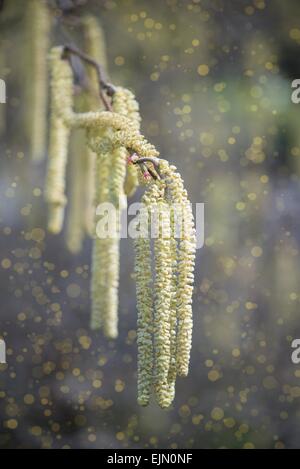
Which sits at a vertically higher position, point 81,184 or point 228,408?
point 81,184

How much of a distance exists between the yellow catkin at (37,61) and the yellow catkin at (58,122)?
0.19 meters

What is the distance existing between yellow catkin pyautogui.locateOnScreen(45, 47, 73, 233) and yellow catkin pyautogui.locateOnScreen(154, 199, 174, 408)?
0.22 metres

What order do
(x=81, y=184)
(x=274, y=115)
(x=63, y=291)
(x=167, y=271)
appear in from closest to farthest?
(x=167, y=271) → (x=81, y=184) → (x=274, y=115) → (x=63, y=291)

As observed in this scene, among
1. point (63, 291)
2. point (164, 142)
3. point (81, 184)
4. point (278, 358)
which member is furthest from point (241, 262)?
point (81, 184)

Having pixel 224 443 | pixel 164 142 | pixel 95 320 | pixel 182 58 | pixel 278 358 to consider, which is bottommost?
pixel 224 443

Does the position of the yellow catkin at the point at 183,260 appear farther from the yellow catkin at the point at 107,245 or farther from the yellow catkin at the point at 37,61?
the yellow catkin at the point at 37,61

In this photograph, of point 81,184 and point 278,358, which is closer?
point 81,184

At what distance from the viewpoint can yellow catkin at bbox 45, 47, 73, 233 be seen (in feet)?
2.22

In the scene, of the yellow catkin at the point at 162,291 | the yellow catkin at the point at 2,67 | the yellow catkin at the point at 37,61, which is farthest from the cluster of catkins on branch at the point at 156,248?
the yellow catkin at the point at 2,67

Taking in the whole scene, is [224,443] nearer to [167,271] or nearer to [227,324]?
[227,324]

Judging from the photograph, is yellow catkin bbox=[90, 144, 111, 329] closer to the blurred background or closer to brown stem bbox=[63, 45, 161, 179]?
brown stem bbox=[63, 45, 161, 179]

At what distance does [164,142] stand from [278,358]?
0.67m

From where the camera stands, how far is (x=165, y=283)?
506 millimetres

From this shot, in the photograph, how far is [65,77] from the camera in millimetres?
689
